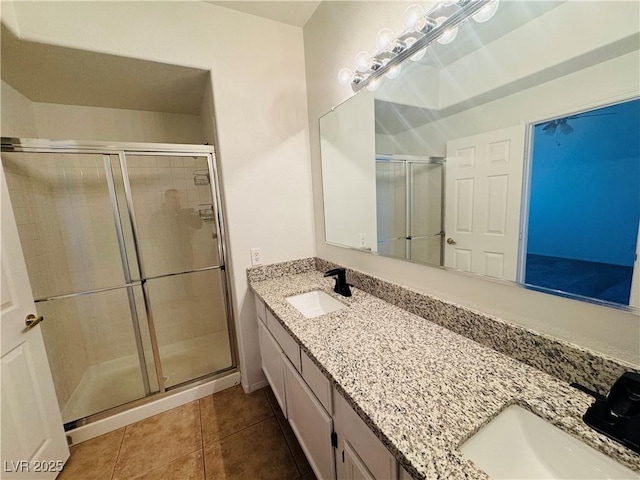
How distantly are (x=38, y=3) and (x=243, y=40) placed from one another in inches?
38.8

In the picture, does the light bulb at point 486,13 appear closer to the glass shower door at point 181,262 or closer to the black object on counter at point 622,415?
the black object on counter at point 622,415

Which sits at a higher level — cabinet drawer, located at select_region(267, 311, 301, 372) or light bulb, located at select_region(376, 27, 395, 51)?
light bulb, located at select_region(376, 27, 395, 51)

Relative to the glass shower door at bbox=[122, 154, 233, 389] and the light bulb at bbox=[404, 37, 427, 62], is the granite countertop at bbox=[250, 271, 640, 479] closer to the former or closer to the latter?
the light bulb at bbox=[404, 37, 427, 62]

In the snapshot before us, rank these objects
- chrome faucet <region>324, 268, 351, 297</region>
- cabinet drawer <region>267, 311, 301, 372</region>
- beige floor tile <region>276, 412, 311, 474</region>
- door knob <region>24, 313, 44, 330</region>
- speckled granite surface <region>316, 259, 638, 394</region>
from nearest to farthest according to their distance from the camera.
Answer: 1. speckled granite surface <region>316, 259, 638, 394</region>
2. cabinet drawer <region>267, 311, 301, 372</region>
3. door knob <region>24, 313, 44, 330</region>
4. beige floor tile <region>276, 412, 311, 474</region>
5. chrome faucet <region>324, 268, 351, 297</region>

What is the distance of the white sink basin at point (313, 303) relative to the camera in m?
1.54

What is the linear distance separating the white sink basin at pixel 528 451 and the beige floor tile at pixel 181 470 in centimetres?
144

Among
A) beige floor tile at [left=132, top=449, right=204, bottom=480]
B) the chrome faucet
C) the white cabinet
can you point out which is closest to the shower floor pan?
beige floor tile at [left=132, top=449, right=204, bottom=480]

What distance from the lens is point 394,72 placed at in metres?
1.21

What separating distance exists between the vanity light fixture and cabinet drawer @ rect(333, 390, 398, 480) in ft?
4.44

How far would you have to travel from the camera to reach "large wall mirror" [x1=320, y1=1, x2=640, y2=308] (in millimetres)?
611

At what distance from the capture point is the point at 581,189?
26.1 inches

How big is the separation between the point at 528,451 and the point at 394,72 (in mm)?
1468

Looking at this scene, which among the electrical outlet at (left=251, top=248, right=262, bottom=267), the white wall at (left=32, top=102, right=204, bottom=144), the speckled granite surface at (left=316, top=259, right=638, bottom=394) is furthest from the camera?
the white wall at (left=32, top=102, right=204, bottom=144)

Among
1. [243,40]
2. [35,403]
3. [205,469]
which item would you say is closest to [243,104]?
[243,40]
